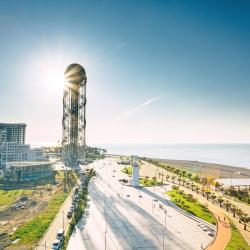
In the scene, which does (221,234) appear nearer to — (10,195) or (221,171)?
(10,195)

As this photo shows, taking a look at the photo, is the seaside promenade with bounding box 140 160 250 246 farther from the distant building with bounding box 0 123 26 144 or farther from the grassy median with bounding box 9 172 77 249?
the distant building with bounding box 0 123 26 144

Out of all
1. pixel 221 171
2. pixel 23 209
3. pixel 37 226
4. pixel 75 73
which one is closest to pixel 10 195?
pixel 23 209

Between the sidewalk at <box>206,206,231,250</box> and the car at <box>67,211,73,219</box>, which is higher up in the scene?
the car at <box>67,211,73,219</box>

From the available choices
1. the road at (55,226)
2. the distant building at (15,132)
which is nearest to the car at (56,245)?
the road at (55,226)

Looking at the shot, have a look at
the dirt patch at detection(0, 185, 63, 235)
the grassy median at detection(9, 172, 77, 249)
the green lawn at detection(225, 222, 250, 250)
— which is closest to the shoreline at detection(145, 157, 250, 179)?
the green lawn at detection(225, 222, 250, 250)

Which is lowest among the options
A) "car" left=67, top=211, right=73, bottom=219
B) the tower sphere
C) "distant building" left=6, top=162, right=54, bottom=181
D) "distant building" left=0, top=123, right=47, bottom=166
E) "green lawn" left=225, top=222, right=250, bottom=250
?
"green lawn" left=225, top=222, right=250, bottom=250

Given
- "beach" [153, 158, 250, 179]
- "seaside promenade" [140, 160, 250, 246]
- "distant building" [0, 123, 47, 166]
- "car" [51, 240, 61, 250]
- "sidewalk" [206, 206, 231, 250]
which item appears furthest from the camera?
"distant building" [0, 123, 47, 166]

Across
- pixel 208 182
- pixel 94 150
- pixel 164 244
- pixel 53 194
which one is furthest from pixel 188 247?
pixel 94 150
